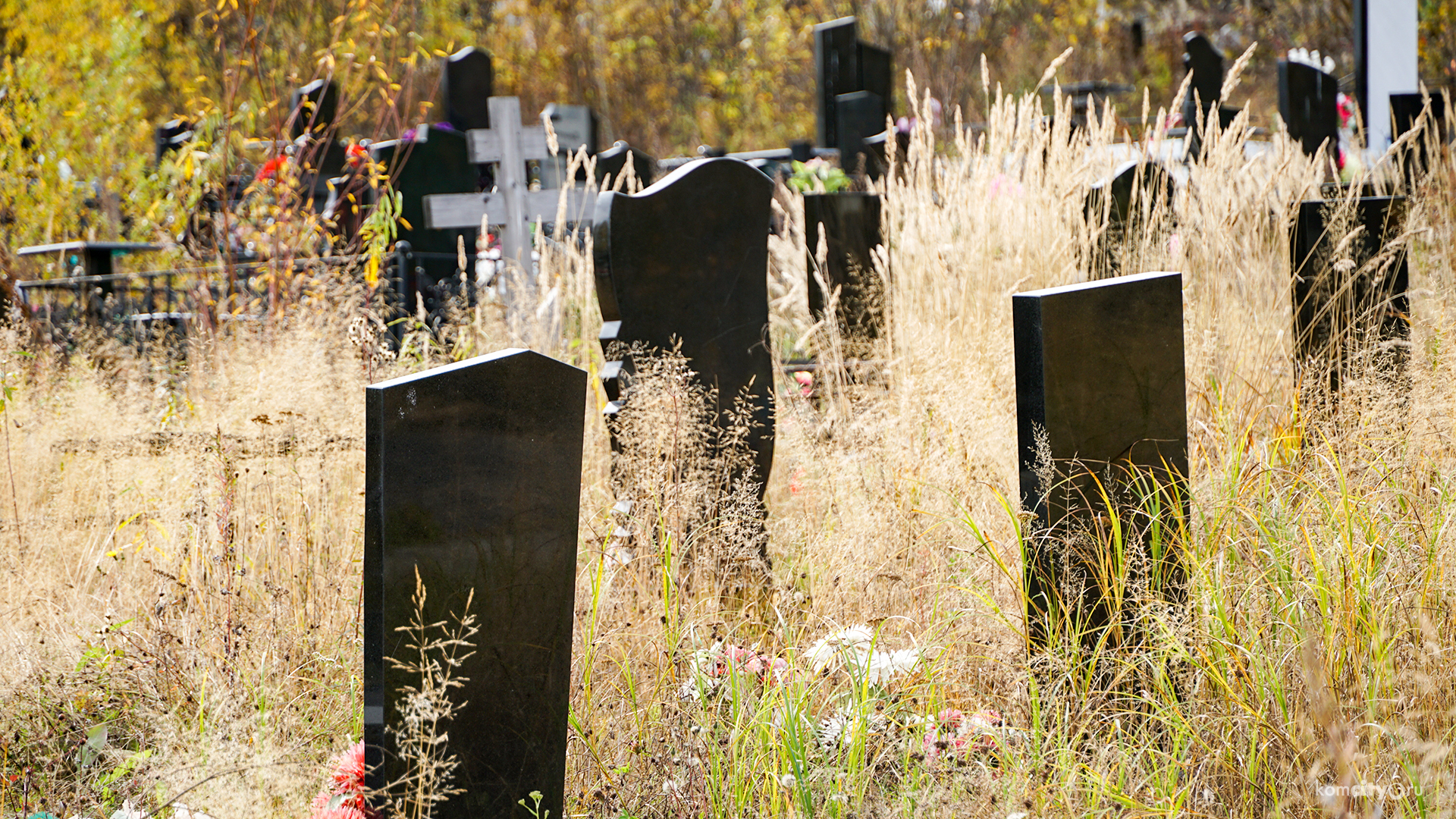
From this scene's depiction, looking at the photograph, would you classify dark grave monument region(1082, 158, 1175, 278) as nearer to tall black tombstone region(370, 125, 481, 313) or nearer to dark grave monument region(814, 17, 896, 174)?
tall black tombstone region(370, 125, 481, 313)

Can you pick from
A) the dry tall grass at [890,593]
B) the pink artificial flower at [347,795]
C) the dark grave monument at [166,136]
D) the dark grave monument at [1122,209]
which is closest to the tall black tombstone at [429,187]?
the dry tall grass at [890,593]

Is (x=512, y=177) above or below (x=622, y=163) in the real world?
below

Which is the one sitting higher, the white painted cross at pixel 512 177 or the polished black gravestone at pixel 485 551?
the white painted cross at pixel 512 177

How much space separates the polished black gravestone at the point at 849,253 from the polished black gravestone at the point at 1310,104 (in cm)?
304

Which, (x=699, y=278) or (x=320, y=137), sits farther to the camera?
(x=320, y=137)

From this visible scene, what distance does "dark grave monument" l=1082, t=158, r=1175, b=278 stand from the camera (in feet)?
10.8

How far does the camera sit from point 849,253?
433 centimetres

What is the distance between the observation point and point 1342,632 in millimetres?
1728

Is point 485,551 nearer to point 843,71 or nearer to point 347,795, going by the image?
point 347,795

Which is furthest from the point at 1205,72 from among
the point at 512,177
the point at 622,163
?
the point at 512,177

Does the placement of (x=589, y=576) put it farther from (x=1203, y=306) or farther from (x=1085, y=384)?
(x=1203, y=306)

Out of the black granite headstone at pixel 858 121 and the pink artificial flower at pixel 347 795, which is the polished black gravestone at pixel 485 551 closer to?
the pink artificial flower at pixel 347 795

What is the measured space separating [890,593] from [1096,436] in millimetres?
553

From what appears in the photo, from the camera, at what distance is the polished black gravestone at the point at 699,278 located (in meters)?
2.74
